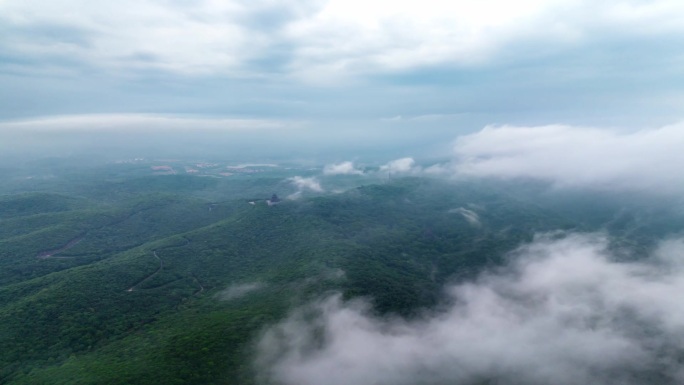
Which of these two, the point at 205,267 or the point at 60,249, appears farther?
the point at 60,249

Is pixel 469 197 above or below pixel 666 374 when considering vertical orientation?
above

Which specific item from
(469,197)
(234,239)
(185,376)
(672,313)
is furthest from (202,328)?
(469,197)

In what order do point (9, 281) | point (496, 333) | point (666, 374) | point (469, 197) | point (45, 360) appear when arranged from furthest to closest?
point (469, 197) → point (9, 281) → point (496, 333) → point (666, 374) → point (45, 360)

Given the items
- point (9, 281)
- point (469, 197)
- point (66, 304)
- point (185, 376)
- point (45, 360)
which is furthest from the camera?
point (469, 197)

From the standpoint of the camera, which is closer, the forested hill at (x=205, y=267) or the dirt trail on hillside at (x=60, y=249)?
the forested hill at (x=205, y=267)

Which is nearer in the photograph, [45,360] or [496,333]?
[45,360]

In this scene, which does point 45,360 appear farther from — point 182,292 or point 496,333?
point 496,333

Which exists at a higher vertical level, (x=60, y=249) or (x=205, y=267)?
(x=205, y=267)

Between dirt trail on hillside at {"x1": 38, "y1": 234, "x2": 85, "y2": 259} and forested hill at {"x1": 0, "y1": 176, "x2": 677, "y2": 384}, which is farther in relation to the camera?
dirt trail on hillside at {"x1": 38, "y1": 234, "x2": 85, "y2": 259}
